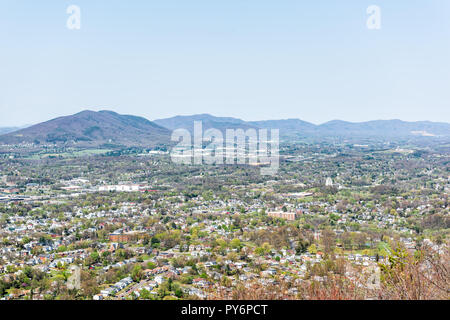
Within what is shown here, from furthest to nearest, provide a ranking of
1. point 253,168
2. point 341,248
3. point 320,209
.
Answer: point 253,168 → point 320,209 → point 341,248

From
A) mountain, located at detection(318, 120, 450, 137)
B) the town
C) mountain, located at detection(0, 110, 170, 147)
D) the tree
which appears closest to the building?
the town

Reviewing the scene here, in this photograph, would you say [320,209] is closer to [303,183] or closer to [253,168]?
[303,183]

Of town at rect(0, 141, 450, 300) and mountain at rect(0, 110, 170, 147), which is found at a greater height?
mountain at rect(0, 110, 170, 147)

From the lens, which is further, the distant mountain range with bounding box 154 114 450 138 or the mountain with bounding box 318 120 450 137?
the distant mountain range with bounding box 154 114 450 138

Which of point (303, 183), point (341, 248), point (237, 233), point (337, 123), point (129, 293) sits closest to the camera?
point (129, 293)

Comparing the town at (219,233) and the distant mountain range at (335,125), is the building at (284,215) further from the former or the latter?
the distant mountain range at (335,125)

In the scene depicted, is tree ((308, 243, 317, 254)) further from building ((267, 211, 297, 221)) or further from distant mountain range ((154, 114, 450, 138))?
distant mountain range ((154, 114, 450, 138))

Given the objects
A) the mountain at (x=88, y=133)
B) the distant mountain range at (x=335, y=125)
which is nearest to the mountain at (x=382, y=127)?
A: the distant mountain range at (x=335, y=125)

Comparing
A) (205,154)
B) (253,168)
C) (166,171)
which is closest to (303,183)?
(253,168)
